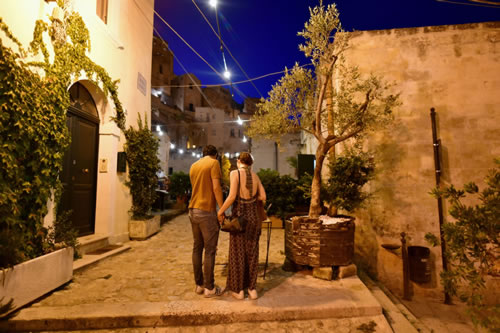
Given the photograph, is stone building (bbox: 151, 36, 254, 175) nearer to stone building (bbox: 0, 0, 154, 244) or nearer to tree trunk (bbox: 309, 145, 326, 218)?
stone building (bbox: 0, 0, 154, 244)

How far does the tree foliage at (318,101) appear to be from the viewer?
173 inches

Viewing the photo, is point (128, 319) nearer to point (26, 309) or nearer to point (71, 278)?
point (26, 309)

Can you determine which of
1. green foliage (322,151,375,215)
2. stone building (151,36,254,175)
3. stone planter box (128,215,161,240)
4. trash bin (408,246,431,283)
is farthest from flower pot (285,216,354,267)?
stone building (151,36,254,175)

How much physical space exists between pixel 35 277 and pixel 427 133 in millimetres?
8399

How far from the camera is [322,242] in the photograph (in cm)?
384

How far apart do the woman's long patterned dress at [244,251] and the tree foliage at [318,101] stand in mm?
1560

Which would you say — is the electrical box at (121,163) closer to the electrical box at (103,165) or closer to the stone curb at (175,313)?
the electrical box at (103,165)

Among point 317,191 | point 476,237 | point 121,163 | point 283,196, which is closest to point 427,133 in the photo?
point 317,191

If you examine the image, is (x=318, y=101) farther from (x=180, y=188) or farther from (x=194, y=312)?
(x=180, y=188)

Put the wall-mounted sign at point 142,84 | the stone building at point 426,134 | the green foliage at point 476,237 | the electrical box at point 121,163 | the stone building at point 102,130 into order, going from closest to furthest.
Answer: the green foliage at point 476,237 < the stone building at point 102,130 < the electrical box at point 121,163 < the stone building at point 426,134 < the wall-mounted sign at point 142,84

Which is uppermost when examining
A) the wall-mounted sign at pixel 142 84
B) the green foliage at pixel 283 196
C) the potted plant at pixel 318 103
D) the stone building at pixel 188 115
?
the stone building at pixel 188 115

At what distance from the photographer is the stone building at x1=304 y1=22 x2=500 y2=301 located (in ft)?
20.4

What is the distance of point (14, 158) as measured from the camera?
322cm

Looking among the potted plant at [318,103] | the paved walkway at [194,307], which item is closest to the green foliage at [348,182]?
the potted plant at [318,103]
